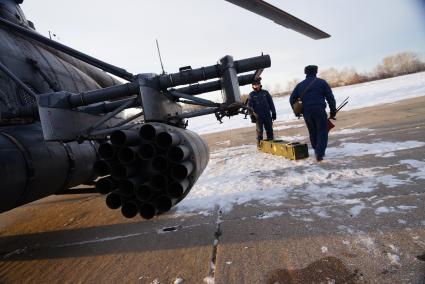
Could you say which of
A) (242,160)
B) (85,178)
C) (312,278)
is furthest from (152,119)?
(242,160)

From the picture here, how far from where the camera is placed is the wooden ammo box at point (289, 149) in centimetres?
729

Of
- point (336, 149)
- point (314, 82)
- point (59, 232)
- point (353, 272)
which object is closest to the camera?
point (353, 272)

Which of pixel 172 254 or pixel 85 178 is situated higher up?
pixel 85 178

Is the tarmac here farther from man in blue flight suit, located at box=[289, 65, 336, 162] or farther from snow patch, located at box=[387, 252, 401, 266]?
man in blue flight suit, located at box=[289, 65, 336, 162]

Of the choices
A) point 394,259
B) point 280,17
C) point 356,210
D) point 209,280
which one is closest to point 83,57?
point 280,17

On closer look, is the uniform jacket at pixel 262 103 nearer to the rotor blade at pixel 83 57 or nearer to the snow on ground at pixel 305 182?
the snow on ground at pixel 305 182

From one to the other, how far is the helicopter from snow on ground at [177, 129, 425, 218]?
1.34m

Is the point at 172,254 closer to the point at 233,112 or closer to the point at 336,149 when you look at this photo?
the point at 233,112

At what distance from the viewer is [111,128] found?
379cm

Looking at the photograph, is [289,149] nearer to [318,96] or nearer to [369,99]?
[318,96]

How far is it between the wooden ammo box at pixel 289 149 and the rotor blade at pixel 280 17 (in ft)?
12.6

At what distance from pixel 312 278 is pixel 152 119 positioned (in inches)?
92.2

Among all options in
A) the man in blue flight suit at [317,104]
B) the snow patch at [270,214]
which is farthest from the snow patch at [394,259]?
the man in blue flight suit at [317,104]

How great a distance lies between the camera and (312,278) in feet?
8.13
